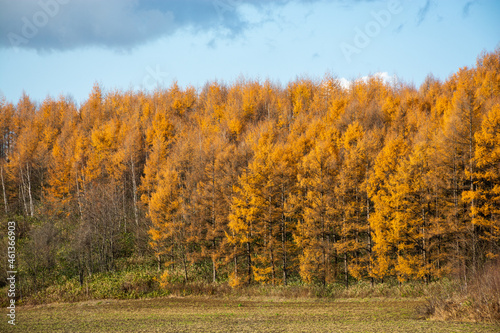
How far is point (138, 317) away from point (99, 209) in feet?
63.2

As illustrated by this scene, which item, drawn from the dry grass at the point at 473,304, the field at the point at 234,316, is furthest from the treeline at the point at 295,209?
the dry grass at the point at 473,304

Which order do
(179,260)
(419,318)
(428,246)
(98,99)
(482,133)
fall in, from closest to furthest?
(419,318) → (482,133) → (428,246) → (179,260) → (98,99)

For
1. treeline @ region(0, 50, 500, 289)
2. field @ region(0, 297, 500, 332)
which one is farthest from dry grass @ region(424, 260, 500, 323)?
treeline @ region(0, 50, 500, 289)

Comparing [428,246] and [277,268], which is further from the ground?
[428,246]

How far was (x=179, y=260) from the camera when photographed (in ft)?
105

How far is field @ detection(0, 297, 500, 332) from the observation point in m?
14.1

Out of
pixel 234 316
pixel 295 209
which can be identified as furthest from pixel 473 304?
pixel 295 209

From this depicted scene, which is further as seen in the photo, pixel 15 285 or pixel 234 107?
pixel 234 107

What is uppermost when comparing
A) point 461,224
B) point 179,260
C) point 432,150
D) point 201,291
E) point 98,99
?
point 98,99

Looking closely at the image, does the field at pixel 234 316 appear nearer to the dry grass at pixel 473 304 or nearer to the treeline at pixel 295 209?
the dry grass at pixel 473 304

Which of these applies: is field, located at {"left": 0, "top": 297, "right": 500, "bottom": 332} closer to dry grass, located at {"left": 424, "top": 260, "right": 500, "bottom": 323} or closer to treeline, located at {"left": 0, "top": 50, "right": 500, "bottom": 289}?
dry grass, located at {"left": 424, "top": 260, "right": 500, "bottom": 323}

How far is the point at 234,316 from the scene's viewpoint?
746 inches

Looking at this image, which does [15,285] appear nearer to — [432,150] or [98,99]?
[432,150]

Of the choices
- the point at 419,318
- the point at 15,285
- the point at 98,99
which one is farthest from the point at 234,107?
the point at 419,318
